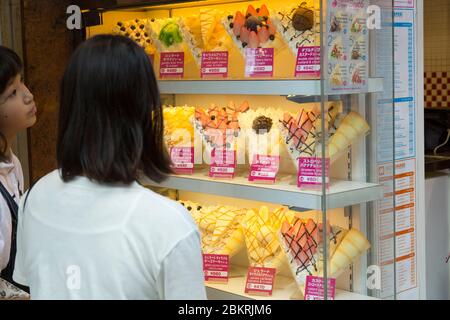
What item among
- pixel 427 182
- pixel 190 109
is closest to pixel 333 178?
pixel 190 109

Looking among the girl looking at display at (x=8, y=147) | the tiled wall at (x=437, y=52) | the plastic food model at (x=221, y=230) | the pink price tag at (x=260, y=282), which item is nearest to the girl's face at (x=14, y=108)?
the girl looking at display at (x=8, y=147)

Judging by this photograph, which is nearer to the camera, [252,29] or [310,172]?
[310,172]

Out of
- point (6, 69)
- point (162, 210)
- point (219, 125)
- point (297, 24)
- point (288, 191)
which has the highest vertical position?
point (297, 24)

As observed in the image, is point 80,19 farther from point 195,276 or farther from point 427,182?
point 195,276

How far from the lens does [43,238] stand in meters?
1.58

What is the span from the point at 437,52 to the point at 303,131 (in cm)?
434

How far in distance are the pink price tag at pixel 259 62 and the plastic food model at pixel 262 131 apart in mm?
184

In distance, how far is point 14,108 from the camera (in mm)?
2527

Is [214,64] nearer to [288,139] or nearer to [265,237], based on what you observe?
[288,139]

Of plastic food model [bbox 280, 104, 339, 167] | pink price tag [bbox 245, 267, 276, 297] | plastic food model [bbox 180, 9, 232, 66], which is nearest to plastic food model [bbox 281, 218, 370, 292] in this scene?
pink price tag [bbox 245, 267, 276, 297]

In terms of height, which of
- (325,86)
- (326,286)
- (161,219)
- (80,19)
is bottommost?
(326,286)

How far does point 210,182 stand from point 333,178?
19.3 inches

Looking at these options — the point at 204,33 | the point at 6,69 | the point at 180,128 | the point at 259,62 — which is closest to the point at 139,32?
the point at 204,33

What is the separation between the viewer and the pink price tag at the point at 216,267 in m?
3.00
